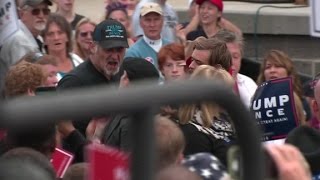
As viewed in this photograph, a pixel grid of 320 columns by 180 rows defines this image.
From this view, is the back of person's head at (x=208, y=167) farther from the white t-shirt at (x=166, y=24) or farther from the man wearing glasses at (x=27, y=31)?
the white t-shirt at (x=166, y=24)

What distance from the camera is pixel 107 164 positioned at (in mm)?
1903

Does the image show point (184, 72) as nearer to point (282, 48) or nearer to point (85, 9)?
point (282, 48)

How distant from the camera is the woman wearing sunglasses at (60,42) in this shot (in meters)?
8.14

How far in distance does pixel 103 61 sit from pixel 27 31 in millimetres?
1763

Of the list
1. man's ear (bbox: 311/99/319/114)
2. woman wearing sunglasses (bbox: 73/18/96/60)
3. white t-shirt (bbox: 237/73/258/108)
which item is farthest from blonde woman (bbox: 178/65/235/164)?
woman wearing sunglasses (bbox: 73/18/96/60)

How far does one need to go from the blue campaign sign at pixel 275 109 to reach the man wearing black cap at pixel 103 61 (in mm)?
1330

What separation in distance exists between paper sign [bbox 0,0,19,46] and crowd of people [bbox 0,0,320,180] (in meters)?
0.26

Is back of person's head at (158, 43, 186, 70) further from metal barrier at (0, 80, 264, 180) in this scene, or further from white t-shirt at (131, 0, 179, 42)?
metal barrier at (0, 80, 264, 180)

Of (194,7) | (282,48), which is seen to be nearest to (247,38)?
(282,48)

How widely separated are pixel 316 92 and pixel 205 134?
0.99 meters

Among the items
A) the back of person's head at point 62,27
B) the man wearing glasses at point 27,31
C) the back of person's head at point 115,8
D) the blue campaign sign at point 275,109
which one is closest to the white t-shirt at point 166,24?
the back of person's head at point 115,8

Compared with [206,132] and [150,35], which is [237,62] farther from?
[206,132]

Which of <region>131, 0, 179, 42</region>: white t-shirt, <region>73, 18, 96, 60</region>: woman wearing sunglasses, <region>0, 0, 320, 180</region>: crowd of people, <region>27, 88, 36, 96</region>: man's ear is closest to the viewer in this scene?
<region>0, 0, 320, 180</region>: crowd of people

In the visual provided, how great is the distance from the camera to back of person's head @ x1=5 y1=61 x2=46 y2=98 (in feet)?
17.8
